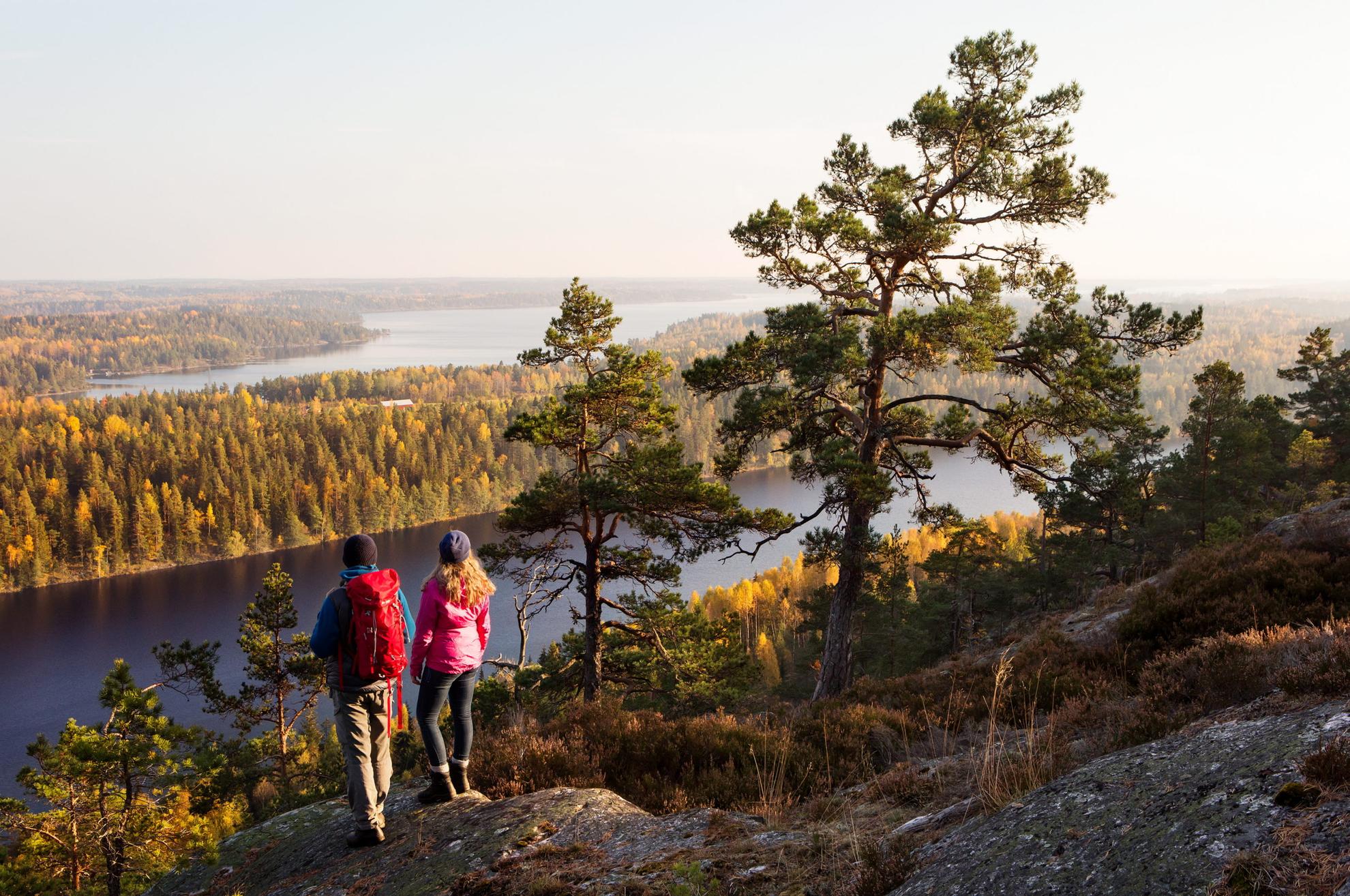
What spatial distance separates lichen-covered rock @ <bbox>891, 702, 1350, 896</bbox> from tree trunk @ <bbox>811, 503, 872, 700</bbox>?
27.6 feet

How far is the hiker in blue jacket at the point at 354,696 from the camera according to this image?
5184 mm

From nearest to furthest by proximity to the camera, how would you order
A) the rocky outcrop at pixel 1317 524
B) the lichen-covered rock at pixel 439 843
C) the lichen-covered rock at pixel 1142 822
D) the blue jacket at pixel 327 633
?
1. the lichen-covered rock at pixel 1142 822
2. the lichen-covered rock at pixel 439 843
3. the blue jacket at pixel 327 633
4. the rocky outcrop at pixel 1317 524

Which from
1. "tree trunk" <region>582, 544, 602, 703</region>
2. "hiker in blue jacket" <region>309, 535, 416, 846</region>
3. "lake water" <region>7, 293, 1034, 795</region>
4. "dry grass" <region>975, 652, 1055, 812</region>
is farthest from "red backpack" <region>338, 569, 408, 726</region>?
"lake water" <region>7, 293, 1034, 795</region>

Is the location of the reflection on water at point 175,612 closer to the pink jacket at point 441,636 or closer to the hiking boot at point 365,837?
the pink jacket at point 441,636

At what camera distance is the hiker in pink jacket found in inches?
215

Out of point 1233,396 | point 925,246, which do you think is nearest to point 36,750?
point 925,246

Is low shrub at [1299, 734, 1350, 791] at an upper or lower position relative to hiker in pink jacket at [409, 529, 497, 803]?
upper

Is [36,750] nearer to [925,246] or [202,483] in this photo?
[925,246]

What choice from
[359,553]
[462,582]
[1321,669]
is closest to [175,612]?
[359,553]

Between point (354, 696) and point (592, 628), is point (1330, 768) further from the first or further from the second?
point (592, 628)

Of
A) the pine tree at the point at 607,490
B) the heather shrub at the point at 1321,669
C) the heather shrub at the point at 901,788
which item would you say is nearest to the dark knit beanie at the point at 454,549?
the heather shrub at the point at 901,788

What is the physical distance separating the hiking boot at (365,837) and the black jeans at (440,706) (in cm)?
56

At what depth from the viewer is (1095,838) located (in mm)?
→ 2967

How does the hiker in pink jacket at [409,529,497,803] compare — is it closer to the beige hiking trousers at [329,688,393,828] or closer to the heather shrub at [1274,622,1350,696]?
the beige hiking trousers at [329,688,393,828]
